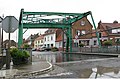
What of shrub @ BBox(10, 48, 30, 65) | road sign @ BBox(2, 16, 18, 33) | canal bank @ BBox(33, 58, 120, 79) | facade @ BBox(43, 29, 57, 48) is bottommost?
canal bank @ BBox(33, 58, 120, 79)

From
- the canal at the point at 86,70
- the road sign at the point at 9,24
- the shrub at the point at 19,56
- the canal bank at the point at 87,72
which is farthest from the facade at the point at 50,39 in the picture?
the road sign at the point at 9,24

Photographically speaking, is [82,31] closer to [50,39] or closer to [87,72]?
[50,39]

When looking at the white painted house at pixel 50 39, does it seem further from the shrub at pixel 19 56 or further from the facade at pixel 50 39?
the shrub at pixel 19 56

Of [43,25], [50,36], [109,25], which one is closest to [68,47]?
[43,25]

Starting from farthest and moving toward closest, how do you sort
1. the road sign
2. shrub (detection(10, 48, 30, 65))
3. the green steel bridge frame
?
the green steel bridge frame
shrub (detection(10, 48, 30, 65))
the road sign

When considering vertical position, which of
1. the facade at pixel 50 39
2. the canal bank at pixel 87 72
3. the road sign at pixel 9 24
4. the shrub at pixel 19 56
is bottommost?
the canal bank at pixel 87 72

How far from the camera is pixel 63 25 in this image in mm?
41844

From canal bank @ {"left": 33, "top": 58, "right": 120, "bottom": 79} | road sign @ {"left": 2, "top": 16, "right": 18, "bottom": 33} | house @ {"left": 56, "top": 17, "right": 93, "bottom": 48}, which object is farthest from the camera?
house @ {"left": 56, "top": 17, "right": 93, "bottom": 48}

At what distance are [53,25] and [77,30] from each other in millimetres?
23334

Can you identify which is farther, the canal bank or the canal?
the canal

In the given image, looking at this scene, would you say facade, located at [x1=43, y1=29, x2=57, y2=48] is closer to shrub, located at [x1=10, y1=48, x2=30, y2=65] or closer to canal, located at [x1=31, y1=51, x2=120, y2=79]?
canal, located at [x1=31, y1=51, x2=120, y2=79]

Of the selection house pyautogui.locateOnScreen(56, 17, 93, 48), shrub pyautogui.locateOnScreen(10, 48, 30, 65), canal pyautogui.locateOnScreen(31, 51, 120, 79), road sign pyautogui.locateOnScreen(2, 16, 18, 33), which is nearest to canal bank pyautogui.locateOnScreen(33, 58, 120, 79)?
canal pyautogui.locateOnScreen(31, 51, 120, 79)

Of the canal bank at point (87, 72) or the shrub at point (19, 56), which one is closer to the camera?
the canal bank at point (87, 72)

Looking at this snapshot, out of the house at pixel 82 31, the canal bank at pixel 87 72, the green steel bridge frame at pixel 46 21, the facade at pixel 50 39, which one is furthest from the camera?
the facade at pixel 50 39
